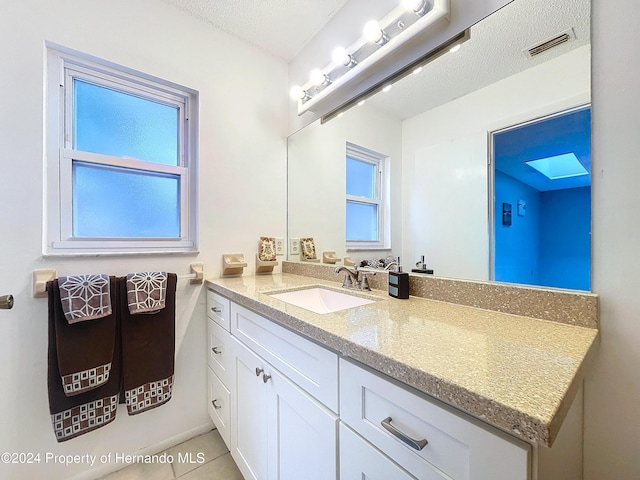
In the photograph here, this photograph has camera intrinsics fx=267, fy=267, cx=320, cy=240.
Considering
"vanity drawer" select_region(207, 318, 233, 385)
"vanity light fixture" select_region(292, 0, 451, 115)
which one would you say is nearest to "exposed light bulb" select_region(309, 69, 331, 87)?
"vanity light fixture" select_region(292, 0, 451, 115)

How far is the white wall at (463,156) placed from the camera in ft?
2.61

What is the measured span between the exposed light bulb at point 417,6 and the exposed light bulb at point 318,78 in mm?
526

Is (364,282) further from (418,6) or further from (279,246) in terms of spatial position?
(418,6)

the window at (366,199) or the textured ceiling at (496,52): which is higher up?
the textured ceiling at (496,52)

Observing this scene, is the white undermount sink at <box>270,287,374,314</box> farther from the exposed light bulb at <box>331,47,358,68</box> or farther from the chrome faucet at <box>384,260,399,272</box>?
the exposed light bulb at <box>331,47,358,68</box>

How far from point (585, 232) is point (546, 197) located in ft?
0.49

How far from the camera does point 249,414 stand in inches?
41.9

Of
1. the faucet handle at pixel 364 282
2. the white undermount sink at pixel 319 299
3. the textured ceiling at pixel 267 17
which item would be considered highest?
the textured ceiling at pixel 267 17

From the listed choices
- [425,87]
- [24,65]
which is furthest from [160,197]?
[425,87]

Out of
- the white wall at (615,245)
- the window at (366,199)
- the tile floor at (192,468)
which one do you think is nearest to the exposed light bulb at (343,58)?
the window at (366,199)

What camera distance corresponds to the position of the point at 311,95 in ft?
5.27

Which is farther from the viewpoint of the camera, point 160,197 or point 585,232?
point 160,197

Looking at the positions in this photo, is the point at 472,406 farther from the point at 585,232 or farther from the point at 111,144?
the point at 111,144

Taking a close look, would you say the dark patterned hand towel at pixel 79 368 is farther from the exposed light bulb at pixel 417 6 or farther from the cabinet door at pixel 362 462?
the exposed light bulb at pixel 417 6
